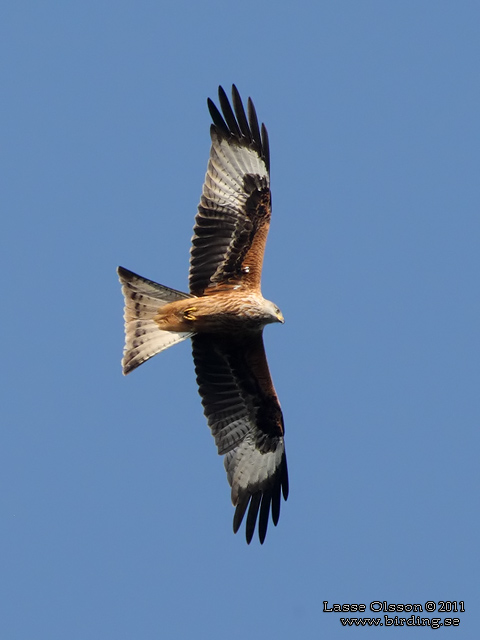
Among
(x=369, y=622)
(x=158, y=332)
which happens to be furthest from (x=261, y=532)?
(x=158, y=332)

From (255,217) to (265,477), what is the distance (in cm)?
280

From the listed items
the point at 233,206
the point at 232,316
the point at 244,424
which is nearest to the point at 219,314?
the point at 232,316

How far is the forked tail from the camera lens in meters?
12.3

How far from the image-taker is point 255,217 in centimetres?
1239

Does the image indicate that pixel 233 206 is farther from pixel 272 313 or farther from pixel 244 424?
pixel 244 424

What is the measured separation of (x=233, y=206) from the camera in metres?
12.4

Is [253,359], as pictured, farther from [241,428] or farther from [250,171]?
[250,171]

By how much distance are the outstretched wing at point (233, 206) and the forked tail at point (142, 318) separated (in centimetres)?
35

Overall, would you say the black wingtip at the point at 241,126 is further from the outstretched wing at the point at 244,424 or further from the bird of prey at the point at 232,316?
the outstretched wing at the point at 244,424

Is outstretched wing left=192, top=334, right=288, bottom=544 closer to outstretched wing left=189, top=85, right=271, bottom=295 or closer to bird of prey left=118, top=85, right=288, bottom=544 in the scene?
bird of prey left=118, top=85, right=288, bottom=544

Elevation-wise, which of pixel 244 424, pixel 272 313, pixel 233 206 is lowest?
pixel 244 424

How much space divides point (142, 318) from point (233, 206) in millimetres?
1513


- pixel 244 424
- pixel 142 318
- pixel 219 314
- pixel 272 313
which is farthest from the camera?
pixel 244 424

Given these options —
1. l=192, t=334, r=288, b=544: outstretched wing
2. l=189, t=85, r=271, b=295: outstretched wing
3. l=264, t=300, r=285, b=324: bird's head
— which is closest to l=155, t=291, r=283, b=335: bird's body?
l=264, t=300, r=285, b=324: bird's head
